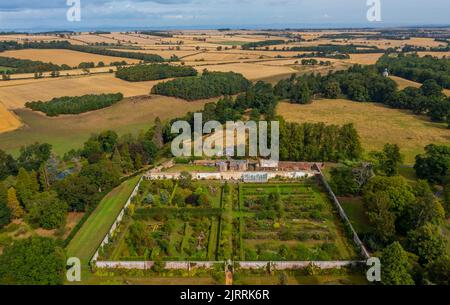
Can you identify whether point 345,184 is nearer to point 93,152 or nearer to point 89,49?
point 93,152

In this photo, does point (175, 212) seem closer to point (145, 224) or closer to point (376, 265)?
point (145, 224)

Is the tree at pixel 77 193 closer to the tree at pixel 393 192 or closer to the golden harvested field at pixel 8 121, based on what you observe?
the tree at pixel 393 192

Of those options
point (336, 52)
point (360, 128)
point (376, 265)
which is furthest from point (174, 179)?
point (336, 52)

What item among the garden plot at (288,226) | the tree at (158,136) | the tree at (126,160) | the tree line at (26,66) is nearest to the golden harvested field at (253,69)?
the tree line at (26,66)

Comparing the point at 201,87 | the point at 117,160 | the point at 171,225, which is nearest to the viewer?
the point at 171,225

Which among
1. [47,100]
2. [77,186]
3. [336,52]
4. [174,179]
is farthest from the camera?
[336,52]

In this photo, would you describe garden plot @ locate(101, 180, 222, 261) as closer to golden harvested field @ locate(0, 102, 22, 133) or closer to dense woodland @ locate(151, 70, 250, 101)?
golden harvested field @ locate(0, 102, 22, 133)

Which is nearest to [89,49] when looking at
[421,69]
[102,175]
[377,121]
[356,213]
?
[421,69]

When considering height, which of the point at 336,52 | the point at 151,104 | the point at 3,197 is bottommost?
the point at 3,197
